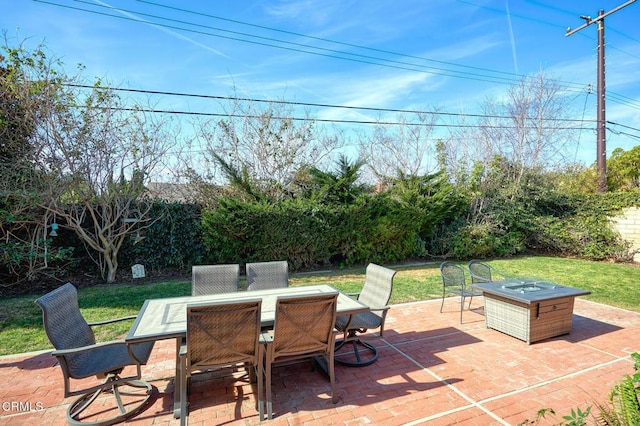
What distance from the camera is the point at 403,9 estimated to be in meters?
8.71

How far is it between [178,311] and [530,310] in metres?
4.47

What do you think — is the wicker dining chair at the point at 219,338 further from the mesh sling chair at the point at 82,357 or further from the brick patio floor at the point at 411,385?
the mesh sling chair at the point at 82,357

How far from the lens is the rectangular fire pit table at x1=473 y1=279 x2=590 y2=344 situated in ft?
14.0

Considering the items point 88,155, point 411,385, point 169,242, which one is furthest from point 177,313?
point 88,155

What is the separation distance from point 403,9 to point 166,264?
9.75 m

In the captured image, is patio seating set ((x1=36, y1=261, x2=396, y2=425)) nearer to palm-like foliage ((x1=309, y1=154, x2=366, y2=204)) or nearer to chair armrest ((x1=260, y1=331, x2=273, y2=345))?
chair armrest ((x1=260, y1=331, x2=273, y2=345))

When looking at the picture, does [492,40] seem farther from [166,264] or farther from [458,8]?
[166,264]

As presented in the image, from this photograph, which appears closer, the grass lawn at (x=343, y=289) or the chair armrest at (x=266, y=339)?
the chair armrest at (x=266, y=339)

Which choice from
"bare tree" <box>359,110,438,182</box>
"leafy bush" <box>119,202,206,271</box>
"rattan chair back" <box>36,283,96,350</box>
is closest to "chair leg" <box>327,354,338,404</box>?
"rattan chair back" <box>36,283,96,350</box>

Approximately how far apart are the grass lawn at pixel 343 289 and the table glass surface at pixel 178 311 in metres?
1.82

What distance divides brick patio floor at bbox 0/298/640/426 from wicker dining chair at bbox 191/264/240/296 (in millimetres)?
893

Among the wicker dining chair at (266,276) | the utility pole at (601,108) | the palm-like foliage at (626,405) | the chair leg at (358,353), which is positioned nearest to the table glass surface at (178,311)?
the wicker dining chair at (266,276)

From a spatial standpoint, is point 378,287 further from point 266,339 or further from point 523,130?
point 523,130

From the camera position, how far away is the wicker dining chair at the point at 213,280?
430 centimetres
